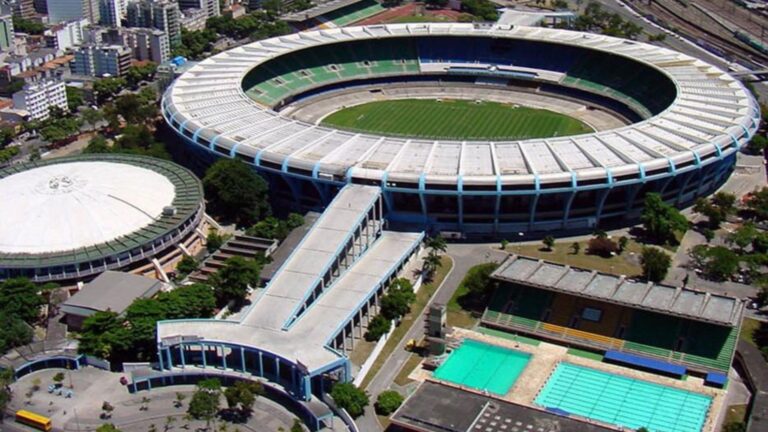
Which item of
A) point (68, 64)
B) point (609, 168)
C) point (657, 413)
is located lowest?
point (68, 64)

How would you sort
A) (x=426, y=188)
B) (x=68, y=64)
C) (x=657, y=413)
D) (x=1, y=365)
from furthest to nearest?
(x=68, y=64) < (x=426, y=188) < (x=1, y=365) < (x=657, y=413)

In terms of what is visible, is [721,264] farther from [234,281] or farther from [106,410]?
[106,410]

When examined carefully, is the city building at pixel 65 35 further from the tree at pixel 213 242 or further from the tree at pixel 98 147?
the tree at pixel 213 242

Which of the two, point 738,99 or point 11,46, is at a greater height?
point 738,99

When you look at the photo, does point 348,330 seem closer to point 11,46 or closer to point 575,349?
point 575,349

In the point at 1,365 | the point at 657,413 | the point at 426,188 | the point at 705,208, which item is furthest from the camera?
the point at 705,208

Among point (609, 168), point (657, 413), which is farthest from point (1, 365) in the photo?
point (609, 168)

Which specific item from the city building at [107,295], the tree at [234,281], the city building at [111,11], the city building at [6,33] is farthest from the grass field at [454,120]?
the city building at [111,11]
